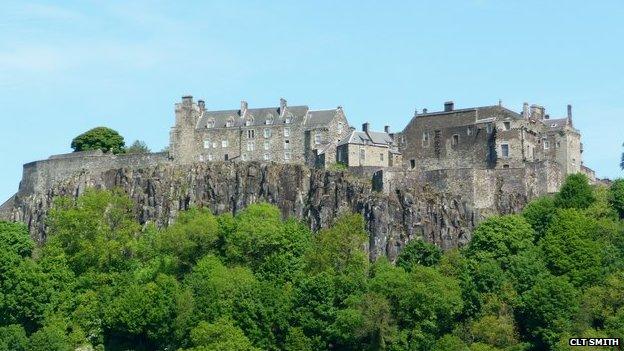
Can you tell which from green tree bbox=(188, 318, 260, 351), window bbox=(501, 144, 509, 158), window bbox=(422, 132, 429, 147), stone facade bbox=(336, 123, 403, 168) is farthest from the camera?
stone facade bbox=(336, 123, 403, 168)

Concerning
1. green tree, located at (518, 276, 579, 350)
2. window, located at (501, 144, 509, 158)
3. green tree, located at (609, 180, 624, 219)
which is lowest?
green tree, located at (518, 276, 579, 350)

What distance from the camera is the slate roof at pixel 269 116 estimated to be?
387ft

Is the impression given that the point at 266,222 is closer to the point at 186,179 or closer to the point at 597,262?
the point at 186,179

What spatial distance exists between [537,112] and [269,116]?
1946 centimetres

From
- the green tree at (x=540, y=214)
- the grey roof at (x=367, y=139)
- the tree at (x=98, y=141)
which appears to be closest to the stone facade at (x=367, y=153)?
the grey roof at (x=367, y=139)

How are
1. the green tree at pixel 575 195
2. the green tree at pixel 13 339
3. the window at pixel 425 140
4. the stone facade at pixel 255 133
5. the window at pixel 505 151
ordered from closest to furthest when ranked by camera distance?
1. the green tree at pixel 13 339
2. the green tree at pixel 575 195
3. the window at pixel 505 151
4. the window at pixel 425 140
5. the stone facade at pixel 255 133

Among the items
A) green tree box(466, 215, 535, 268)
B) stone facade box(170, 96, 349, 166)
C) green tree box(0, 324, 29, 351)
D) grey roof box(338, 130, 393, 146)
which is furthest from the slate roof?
green tree box(0, 324, 29, 351)

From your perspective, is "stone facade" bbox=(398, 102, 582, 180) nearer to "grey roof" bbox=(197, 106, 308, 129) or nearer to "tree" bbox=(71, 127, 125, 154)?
"grey roof" bbox=(197, 106, 308, 129)

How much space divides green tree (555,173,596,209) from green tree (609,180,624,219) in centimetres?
126

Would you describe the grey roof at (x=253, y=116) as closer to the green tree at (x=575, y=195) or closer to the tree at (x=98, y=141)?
the tree at (x=98, y=141)

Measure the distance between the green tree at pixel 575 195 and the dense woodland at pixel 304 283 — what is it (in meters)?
0.09

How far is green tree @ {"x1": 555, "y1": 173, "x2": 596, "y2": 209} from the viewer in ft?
334

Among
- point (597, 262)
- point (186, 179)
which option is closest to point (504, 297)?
point (597, 262)

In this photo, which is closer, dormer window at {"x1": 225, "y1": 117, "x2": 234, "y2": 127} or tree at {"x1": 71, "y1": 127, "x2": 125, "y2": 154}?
dormer window at {"x1": 225, "y1": 117, "x2": 234, "y2": 127}
